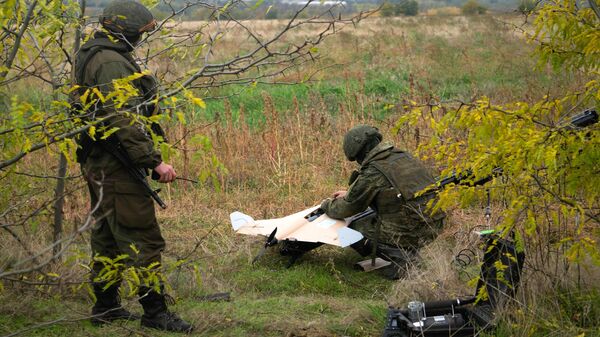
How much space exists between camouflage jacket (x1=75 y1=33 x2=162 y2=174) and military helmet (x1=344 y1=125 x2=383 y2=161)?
92.4 inches

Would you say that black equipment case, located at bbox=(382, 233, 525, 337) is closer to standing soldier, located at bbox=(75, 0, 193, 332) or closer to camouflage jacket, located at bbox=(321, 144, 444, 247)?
standing soldier, located at bbox=(75, 0, 193, 332)

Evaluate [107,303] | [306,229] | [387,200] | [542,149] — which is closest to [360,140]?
[387,200]

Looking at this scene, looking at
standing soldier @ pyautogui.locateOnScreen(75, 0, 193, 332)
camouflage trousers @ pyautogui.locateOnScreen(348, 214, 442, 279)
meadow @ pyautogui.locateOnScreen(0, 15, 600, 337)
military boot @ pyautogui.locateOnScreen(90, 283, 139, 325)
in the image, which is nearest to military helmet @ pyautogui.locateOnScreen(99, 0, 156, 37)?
standing soldier @ pyautogui.locateOnScreen(75, 0, 193, 332)

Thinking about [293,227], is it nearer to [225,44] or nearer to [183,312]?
[183,312]

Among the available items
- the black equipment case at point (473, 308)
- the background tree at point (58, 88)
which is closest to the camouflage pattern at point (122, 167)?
the background tree at point (58, 88)

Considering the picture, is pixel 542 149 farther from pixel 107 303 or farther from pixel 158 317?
pixel 107 303

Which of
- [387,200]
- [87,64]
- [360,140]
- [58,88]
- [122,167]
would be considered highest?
[87,64]

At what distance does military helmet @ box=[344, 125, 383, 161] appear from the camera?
21.8ft

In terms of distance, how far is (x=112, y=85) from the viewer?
4.49 metres

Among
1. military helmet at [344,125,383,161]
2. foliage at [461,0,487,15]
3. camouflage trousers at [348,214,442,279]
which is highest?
military helmet at [344,125,383,161]

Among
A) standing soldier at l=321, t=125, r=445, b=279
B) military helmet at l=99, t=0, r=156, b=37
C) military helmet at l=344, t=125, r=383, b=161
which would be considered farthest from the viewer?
military helmet at l=344, t=125, r=383, b=161

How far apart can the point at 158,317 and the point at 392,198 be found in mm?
2537

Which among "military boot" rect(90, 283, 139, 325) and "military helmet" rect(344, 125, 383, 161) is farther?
"military helmet" rect(344, 125, 383, 161)

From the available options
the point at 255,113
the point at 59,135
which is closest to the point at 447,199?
the point at 59,135
